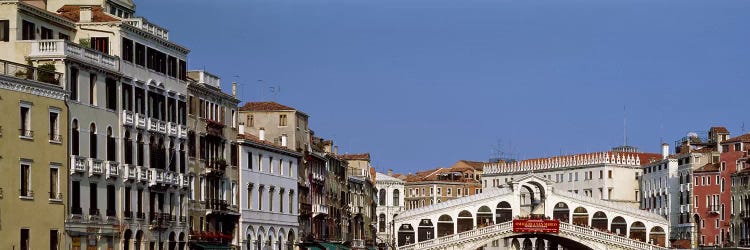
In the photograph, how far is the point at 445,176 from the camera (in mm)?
193000

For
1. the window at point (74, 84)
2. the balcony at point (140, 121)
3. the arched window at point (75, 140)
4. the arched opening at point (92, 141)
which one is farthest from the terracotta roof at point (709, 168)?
the window at point (74, 84)

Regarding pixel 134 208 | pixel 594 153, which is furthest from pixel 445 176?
pixel 134 208

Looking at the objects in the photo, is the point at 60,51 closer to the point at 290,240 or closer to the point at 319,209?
the point at 290,240

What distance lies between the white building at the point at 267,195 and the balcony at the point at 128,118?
59.9 ft

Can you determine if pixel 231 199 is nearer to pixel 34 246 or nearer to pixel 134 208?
pixel 134 208

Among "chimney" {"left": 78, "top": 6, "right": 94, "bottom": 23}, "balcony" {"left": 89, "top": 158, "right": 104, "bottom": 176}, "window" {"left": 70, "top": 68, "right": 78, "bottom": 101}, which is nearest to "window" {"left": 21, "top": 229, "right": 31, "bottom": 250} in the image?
"balcony" {"left": 89, "top": 158, "right": 104, "bottom": 176}

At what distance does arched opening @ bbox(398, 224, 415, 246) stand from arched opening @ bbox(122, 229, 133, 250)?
241 ft

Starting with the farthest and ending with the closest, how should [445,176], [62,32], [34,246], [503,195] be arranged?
[445,176]
[503,195]
[62,32]
[34,246]

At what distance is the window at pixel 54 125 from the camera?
57.6 metres

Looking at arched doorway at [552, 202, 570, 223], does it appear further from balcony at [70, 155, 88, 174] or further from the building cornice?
the building cornice

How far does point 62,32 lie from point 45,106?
6.64m

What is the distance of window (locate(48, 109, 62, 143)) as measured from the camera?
5759 centimetres

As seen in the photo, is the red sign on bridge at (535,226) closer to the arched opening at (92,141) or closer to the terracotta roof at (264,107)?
the terracotta roof at (264,107)

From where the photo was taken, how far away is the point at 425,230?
461ft
